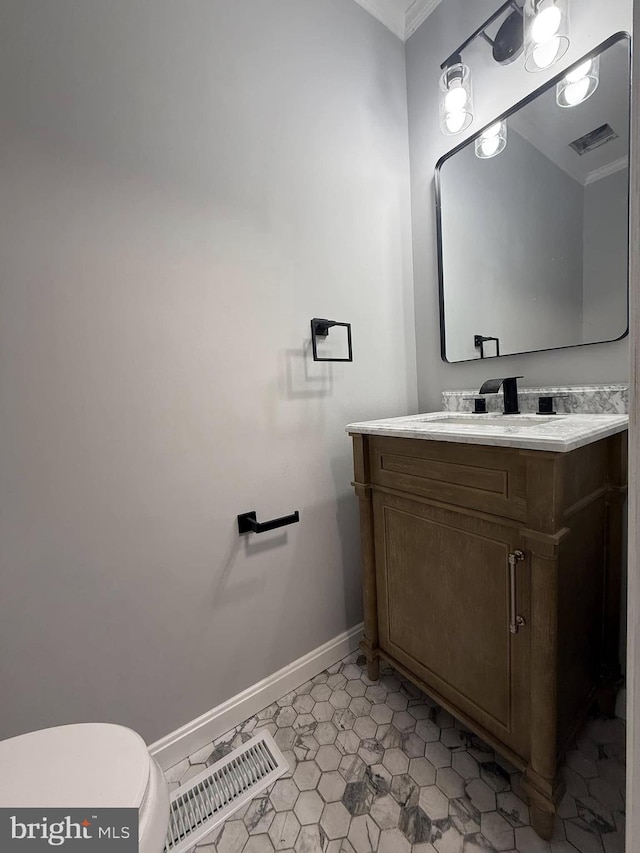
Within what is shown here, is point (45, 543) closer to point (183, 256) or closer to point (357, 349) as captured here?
point (183, 256)

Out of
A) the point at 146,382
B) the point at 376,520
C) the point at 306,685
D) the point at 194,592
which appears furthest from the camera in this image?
the point at 306,685

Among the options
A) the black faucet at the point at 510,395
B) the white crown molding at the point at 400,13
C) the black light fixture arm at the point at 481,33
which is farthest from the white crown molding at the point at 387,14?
the black faucet at the point at 510,395

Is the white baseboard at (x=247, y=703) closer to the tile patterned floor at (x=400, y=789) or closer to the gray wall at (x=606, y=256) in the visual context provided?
the tile patterned floor at (x=400, y=789)

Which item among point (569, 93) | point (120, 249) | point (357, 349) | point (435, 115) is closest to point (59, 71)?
point (120, 249)

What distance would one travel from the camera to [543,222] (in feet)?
3.69

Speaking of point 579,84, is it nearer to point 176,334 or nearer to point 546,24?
Answer: point 546,24

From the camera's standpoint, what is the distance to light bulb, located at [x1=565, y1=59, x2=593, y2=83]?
38.3 inches

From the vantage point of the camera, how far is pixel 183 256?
3.27 ft

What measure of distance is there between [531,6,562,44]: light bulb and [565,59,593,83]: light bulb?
11 cm

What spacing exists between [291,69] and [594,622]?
6.40 ft

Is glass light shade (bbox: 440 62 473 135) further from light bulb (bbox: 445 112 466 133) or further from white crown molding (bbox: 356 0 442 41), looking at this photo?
white crown molding (bbox: 356 0 442 41)

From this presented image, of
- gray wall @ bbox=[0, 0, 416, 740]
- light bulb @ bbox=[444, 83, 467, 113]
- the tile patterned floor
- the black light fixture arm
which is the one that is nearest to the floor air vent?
the tile patterned floor

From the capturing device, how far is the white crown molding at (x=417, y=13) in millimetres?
1322

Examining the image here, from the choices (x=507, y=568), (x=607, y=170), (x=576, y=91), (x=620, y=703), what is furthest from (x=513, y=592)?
(x=576, y=91)
